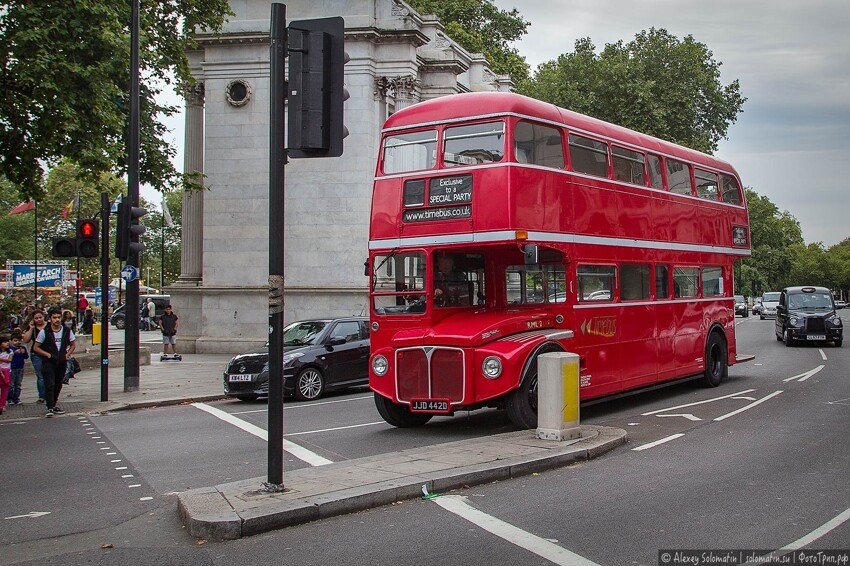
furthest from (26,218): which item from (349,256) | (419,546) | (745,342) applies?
(419,546)

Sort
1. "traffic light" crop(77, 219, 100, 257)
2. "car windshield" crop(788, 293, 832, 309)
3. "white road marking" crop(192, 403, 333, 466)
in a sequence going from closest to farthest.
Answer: "white road marking" crop(192, 403, 333, 466)
"traffic light" crop(77, 219, 100, 257)
"car windshield" crop(788, 293, 832, 309)

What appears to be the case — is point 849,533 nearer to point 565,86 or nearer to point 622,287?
point 622,287

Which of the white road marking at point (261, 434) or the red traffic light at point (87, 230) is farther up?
the red traffic light at point (87, 230)

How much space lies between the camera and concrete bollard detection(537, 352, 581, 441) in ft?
33.9

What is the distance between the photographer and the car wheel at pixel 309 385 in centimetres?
1747

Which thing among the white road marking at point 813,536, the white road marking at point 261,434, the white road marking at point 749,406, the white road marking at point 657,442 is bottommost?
the white road marking at point 261,434

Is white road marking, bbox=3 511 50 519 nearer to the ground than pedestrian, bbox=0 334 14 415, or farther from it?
nearer to the ground

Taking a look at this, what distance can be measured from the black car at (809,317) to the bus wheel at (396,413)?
22435 mm

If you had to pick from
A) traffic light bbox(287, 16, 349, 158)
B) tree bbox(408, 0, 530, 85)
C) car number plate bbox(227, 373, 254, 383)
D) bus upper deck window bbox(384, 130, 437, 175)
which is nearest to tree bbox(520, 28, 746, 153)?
tree bbox(408, 0, 530, 85)

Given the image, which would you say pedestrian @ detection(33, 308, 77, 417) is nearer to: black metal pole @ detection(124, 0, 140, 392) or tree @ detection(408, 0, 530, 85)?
black metal pole @ detection(124, 0, 140, 392)

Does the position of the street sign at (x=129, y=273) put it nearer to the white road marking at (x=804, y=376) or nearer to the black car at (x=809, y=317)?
the white road marking at (x=804, y=376)

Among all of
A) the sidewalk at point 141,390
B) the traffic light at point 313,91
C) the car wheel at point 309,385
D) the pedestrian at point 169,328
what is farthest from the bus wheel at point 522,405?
the pedestrian at point 169,328

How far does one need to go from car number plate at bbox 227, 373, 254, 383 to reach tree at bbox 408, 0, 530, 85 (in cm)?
4024

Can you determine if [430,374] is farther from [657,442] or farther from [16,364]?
[16,364]
